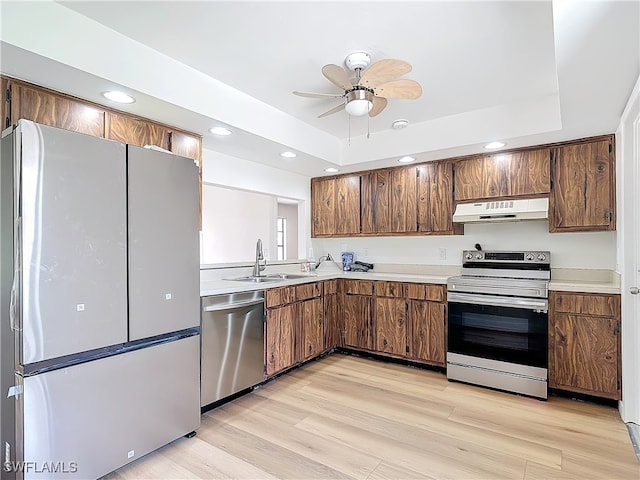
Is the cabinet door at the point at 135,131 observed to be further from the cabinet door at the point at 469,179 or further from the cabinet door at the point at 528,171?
the cabinet door at the point at 528,171

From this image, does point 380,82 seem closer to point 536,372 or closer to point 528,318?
point 528,318

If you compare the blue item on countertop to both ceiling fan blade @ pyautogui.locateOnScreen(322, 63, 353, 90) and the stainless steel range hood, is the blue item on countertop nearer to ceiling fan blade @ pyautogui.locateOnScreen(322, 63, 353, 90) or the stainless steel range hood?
the stainless steel range hood

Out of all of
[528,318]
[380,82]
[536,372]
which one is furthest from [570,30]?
[536,372]

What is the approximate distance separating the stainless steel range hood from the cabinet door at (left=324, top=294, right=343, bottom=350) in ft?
5.19

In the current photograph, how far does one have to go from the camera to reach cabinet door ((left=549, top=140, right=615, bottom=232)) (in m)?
2.97

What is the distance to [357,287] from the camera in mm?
4031

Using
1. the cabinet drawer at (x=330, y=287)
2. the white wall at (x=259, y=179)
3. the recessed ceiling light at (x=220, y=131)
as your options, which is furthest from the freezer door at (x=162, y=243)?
the cabinet drawer at (x=330, y=287)

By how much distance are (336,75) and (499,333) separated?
255cm

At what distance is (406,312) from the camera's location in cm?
368

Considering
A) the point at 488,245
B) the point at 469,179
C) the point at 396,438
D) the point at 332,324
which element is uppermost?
the point at 469,179

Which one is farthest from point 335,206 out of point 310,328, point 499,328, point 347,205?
point 499,328

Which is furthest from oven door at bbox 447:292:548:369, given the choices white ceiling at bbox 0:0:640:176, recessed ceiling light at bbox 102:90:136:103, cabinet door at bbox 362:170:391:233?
recessed ceiling light at bbox 102:90:136:103

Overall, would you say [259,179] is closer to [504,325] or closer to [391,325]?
[391,325]

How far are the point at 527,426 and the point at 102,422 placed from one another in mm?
2673
